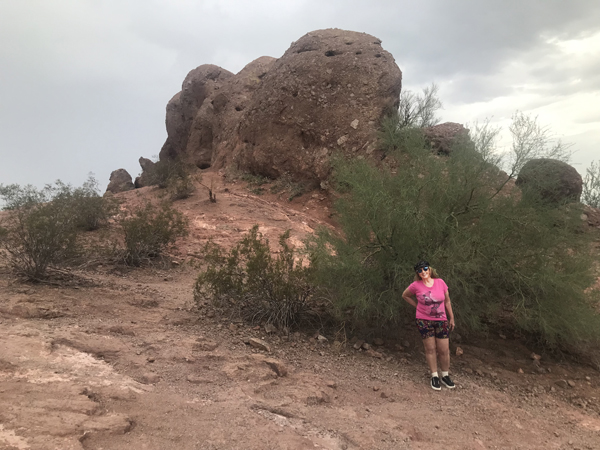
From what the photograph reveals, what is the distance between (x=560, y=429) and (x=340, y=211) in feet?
11.5

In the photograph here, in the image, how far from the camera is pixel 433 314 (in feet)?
13.1

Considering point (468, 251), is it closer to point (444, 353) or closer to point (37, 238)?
point (444, 353)

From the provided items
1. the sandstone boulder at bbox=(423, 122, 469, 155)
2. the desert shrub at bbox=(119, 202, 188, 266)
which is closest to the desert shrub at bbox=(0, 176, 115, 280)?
the desert shrub at bbox=(119, 202, 188, 266)

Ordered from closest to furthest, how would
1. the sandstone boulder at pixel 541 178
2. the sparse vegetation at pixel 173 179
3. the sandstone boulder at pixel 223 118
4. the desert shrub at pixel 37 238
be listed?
the sandstone boulder at pixel 541 178, the desert shrub at pixel 37 238, the sparse vegetation at pixel 173 179, the sandstone boulder at pixel 223 118

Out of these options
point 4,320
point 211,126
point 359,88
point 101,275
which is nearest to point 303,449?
point 4,320

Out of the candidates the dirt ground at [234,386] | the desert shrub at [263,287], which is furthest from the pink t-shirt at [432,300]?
the desert shrub at [263,287]

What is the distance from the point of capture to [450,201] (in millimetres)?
5109

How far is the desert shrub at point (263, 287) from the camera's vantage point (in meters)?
5.21

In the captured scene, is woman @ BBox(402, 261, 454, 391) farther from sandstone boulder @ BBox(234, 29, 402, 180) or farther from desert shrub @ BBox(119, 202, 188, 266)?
sandstone boulder @ BBox(234, 29, 402, 180)

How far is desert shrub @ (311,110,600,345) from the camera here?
4621 mm

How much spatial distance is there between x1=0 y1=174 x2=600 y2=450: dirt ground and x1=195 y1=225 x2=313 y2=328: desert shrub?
29 cm

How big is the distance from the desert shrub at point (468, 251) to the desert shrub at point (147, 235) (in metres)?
4.86

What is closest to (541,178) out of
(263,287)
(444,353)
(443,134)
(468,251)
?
(468,251)

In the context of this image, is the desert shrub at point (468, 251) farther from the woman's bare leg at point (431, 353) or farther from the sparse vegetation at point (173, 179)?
the sparse vegetation at point (173, 179)
